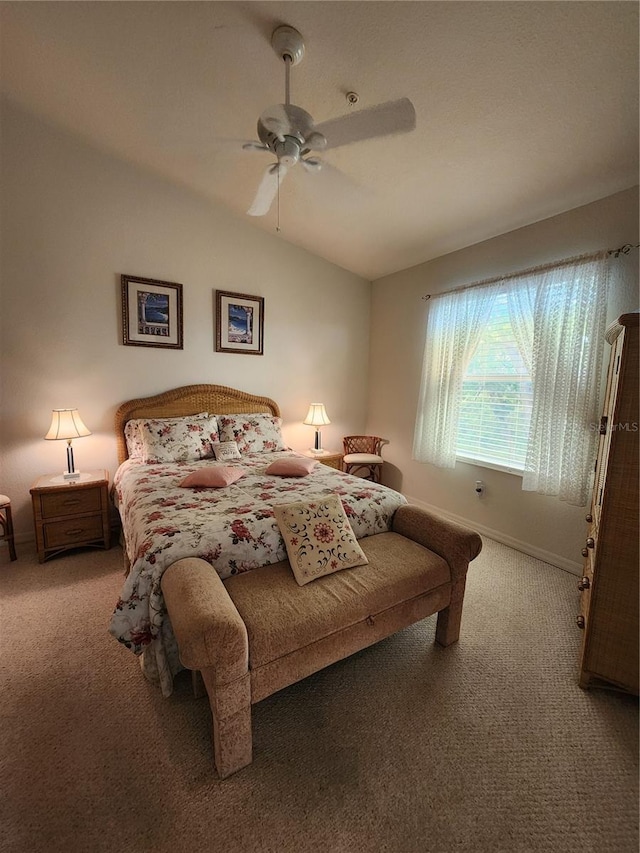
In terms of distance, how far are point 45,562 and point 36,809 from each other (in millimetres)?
1864

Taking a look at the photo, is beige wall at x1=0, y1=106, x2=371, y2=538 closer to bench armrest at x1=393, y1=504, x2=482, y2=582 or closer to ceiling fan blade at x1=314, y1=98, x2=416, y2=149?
ceiling fan blade at x1=314, y1=98, x2=416, y2=149

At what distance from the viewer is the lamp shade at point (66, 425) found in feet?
8.45

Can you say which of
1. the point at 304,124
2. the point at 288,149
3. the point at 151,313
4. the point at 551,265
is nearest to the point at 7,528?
the point at 151,313

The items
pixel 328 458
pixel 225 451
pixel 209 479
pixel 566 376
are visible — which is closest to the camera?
pixel 209 479

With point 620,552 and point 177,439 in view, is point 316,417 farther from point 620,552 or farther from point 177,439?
point 620,552

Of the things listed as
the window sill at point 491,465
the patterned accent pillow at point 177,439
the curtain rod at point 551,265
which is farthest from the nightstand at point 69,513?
the curtain rod at point 551,265

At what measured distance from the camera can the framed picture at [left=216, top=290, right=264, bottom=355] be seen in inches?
135

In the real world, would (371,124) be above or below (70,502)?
Result: above

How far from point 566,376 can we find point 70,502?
12.3 ft

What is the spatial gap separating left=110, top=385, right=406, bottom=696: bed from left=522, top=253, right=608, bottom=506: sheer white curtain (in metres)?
1.22

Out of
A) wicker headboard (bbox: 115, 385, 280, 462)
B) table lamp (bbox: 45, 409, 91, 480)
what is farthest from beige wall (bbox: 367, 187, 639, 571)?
table lamp (bbox: 45, 409, 91, 480)

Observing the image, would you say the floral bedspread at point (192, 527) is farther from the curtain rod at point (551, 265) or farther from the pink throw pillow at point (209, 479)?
the curtain rod at point (551, 265)

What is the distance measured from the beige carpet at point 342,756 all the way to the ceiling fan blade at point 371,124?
2524 mm

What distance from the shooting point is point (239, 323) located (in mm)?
3539
